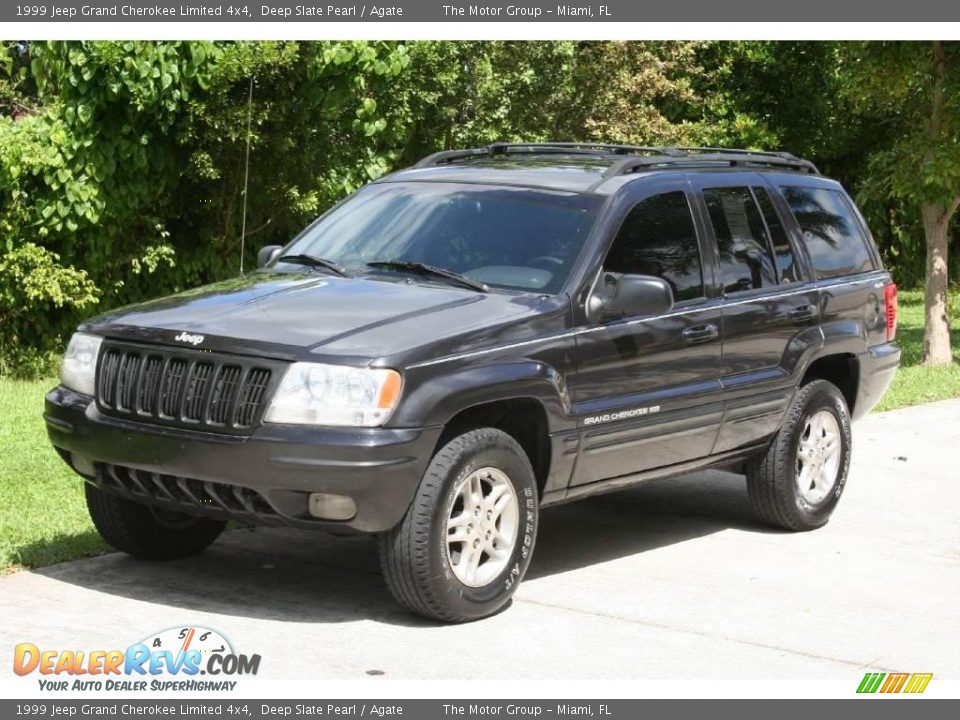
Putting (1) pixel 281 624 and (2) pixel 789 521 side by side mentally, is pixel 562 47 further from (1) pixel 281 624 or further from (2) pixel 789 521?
(1) pixel 281 624

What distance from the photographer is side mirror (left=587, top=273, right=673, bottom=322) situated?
684 centimetres

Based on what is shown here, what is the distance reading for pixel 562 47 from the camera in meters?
19.0

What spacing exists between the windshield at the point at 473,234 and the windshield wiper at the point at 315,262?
0.05 metres

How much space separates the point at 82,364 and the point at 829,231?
4350 millimetres

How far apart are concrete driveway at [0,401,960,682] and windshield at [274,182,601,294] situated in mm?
1435

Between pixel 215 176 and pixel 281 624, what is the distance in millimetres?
8801

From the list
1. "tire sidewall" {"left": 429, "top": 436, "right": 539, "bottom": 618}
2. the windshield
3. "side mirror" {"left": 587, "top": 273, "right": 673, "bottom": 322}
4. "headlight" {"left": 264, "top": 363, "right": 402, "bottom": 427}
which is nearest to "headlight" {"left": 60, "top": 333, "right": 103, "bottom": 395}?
"headlight" {"left": 264, "top": 363, "right": 402, "bottom": 427}

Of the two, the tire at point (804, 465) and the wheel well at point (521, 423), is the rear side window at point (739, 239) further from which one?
the wheel well at point (521, 423)

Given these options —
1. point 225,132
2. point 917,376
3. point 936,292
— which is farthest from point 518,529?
point 936,292

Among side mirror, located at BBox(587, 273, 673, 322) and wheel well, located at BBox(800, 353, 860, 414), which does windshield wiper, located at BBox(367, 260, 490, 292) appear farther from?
wheel well, located at BBox(800, 353, 860, 414)

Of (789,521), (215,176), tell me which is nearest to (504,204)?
(789,521)

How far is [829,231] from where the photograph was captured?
888 cm

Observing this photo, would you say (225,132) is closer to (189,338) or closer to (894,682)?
(189,338)

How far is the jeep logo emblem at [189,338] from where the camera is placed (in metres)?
6.21
